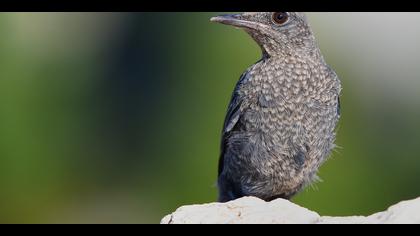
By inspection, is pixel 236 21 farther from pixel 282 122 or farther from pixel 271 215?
pixel 271 215

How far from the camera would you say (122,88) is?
1256 centimetres

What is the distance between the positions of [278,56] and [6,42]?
5.74 meters

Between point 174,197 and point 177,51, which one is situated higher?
point 177,51

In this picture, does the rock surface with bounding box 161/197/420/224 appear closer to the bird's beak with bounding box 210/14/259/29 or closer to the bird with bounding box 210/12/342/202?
the bird with bounding box 210/12/342/202

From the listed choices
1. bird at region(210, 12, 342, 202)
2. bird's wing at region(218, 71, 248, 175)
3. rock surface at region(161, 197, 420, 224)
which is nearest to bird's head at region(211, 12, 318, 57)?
bird at region(210, 12, 342, 202)

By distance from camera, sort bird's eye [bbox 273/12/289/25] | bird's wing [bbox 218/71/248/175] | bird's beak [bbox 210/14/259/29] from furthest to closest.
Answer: bird's wing [bbox 218/71/248/175], bird's eye [bbox 273/12/289/25], bird's beak [bbox 210/14/259/29]

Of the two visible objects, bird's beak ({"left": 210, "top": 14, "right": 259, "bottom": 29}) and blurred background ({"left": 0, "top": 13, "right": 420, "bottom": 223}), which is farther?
blurred background ({"left": 0, "top": 13, "right": 420, "bottom": 223})

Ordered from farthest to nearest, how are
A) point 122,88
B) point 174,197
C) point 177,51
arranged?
point 122,88 → point 177,51 → point 174,197

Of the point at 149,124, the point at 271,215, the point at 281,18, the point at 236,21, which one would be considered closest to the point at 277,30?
the point at 281,18

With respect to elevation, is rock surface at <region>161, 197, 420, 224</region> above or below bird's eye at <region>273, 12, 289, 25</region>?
below

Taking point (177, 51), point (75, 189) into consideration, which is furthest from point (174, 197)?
point (177, 51)

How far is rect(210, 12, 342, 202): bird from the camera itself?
6.28 metres

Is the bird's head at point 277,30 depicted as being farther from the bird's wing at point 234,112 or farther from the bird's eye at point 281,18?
the bird's wing at point 234,112

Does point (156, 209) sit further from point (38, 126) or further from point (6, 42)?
point (6, 42)
